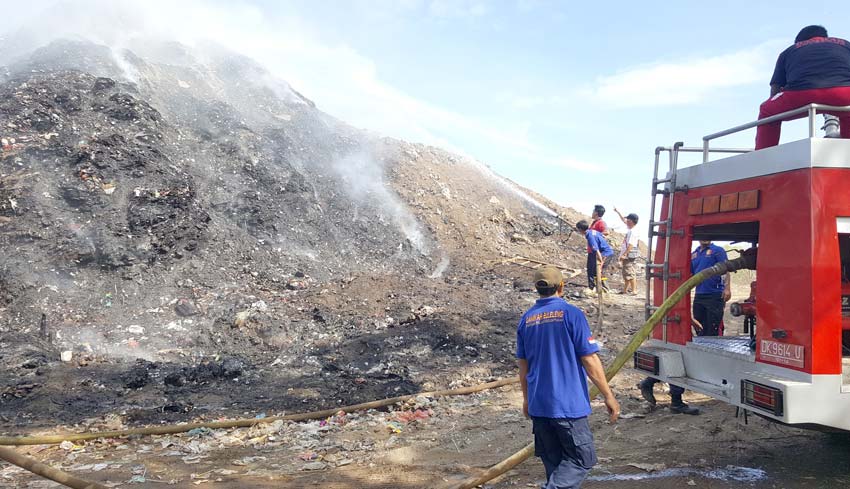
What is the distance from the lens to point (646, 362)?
4.76 meters

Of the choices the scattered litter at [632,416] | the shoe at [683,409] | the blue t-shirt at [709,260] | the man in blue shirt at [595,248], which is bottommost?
the scattered litter at [632,416]

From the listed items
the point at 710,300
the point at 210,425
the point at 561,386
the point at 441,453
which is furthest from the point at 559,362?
the point at 210,425

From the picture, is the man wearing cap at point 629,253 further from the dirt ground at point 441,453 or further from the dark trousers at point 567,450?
the dark trousers at point 567,450

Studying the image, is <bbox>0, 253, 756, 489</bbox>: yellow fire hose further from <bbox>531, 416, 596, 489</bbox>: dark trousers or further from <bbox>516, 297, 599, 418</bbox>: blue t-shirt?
<bbox>516, 297, 599, 418</bbox>: blue t-shirt

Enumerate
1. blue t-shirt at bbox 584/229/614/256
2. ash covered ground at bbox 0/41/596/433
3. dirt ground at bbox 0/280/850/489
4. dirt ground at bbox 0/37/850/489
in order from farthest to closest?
blue t-shirt at bbox 584/229/614/256 → ash covered ground at bbox 0/41/596/433 → dirt ground at bbox 0/37/850/489 → dirt ground at bbox 0/280/850/489

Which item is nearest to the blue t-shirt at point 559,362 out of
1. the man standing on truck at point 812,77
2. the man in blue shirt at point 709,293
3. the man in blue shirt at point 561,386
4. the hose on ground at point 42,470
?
the man in blue shirt at point 561,386

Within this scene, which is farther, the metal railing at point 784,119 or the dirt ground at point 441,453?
the dirt ground at point 441,453

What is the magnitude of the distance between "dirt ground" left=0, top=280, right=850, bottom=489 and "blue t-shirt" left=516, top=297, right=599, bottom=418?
3.97 feet

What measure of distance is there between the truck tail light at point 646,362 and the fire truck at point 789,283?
108 mm

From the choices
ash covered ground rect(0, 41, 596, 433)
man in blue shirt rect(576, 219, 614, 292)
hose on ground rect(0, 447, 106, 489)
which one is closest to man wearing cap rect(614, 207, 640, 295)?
man in blue shirt rect(576, 219, 614, 292)

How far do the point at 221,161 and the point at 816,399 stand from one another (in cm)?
1512

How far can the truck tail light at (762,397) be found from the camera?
11.0 feet

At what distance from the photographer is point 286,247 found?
13656 mm

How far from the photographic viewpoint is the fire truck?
336 cm
